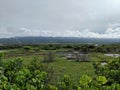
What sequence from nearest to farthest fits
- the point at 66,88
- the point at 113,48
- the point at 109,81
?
the point at 66,88
the point at 109,81
the point at 113,48

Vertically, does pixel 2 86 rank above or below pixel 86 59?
above

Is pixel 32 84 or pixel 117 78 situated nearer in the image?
pixel 32 84

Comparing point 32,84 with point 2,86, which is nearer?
point 2,86

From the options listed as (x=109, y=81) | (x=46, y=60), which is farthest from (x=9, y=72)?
(x=46, y=60)

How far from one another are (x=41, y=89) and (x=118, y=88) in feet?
9.83

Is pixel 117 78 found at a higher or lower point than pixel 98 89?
lower

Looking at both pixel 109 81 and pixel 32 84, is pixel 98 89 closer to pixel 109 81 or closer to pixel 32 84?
pixel 32 84

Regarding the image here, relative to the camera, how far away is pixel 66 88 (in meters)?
10.9

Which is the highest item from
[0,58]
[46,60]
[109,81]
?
[0,58]

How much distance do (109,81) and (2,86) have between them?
10130 millimetres

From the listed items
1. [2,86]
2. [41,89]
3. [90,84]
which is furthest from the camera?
[41,89]

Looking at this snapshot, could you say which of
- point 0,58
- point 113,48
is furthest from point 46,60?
point 0,58

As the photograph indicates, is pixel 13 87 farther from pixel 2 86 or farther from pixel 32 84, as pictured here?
pixel 32 84

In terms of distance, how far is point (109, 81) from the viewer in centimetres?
1655
